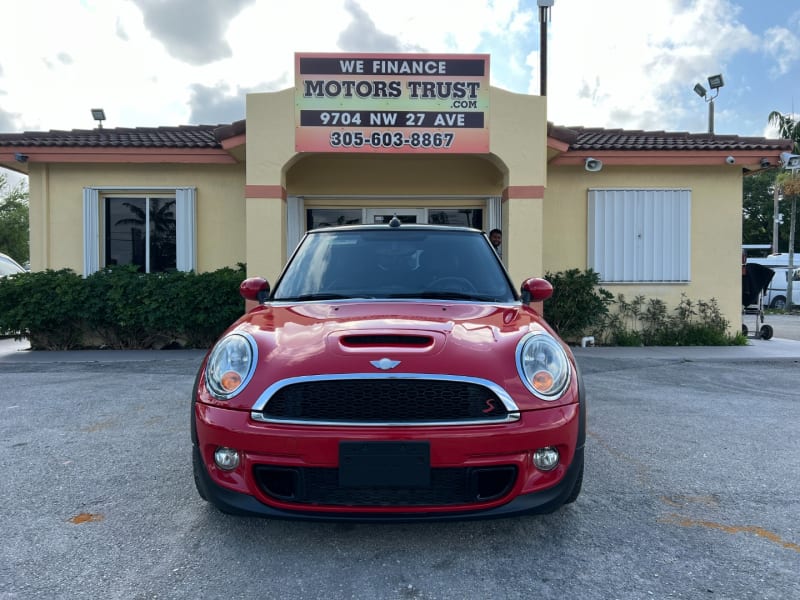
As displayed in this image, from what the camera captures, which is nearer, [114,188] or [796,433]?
[796,433]

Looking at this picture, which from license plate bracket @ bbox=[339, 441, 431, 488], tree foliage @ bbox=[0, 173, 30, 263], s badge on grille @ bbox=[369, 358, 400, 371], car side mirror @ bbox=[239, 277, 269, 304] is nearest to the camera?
license plate bracket @ bbox=[339, 441, 431, 488]

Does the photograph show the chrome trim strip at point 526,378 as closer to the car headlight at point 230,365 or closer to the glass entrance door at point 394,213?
the car headlight at point 230,365

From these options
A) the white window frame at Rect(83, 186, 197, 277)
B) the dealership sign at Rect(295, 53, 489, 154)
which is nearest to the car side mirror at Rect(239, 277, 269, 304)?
the dealership sign at Rect(295, 53, 489, 154)

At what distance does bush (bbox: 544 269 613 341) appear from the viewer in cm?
938

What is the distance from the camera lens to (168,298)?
872 cm

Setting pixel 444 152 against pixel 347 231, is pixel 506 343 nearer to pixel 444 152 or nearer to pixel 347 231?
pixel 347 231

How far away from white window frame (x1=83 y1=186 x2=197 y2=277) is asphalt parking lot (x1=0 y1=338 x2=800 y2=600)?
17.6 feet

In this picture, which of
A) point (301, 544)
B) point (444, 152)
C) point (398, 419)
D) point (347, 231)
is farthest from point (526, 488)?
point (444, 152)

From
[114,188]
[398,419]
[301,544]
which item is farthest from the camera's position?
[114,188]

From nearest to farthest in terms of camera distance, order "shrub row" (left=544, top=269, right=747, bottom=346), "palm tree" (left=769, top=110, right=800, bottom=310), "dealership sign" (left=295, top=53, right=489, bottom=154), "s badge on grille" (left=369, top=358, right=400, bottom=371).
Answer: "s badge on grille" (left=369, top=358, right=400, bottom=371)
"dealership sign" (left=295, top=53, right=489, bottom=154)
"shrub row" (left=544, top=269, right=747, bottom=346)
"palm tree" (left=769, top=110, right=800, bottom=310)

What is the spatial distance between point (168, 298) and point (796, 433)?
7955mm

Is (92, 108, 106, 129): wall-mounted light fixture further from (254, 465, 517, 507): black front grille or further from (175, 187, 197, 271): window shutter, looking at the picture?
(254, 465, 517, 507): black front grille

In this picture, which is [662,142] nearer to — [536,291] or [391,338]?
[536,291]

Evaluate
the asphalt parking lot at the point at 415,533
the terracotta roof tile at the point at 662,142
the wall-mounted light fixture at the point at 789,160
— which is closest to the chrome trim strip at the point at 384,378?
the asphalt parking lot at the point at 415,533
